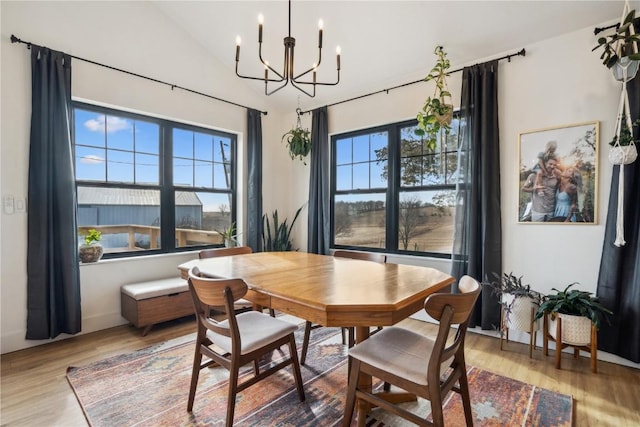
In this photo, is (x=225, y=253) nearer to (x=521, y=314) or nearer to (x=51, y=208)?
(x=51, y=208)

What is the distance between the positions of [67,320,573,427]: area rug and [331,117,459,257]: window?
1600mm

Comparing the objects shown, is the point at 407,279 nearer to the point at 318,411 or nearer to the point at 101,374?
the point at 318,411

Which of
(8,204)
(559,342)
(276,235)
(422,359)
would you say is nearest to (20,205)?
(8,204)

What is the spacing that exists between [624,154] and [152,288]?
411cm

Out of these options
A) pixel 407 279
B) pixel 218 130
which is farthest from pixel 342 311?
pixel 218 130

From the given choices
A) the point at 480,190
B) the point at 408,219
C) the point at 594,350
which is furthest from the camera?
the point at 408,219

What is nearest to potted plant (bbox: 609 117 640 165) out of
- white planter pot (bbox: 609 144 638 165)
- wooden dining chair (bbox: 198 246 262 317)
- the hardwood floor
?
white planter pot (bbox: 609 144 638 165)

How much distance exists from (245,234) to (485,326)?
3081 millimetres

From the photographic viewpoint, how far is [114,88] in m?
A: 3.14

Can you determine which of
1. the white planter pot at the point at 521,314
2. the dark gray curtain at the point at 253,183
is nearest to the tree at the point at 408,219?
the white planter pot at the point at 521,314

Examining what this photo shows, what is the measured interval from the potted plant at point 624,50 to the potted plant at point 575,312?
64.6 inches

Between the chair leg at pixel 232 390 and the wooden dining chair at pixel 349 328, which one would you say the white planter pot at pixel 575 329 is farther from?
the chair leg at pixel 232 390

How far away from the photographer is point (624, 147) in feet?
7.21

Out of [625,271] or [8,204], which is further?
[8,204]
